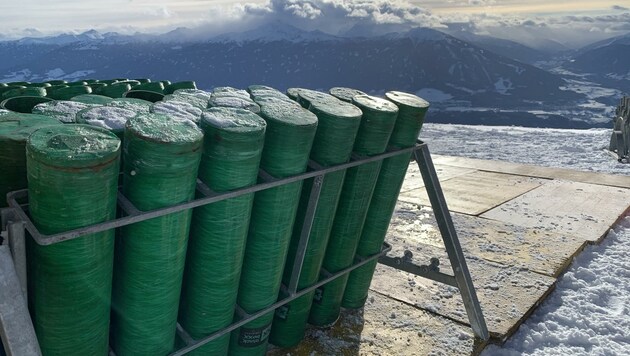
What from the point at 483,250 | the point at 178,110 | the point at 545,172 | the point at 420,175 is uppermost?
the point at 178,110

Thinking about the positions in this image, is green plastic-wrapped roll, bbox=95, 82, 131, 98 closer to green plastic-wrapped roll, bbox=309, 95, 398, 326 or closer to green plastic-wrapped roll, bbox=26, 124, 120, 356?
green plastic-wrapped roll, bbox=309, 95, 398, 326

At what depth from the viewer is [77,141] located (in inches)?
70.9

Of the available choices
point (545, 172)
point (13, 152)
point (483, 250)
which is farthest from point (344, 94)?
point (545, 172)

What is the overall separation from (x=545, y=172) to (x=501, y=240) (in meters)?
4.91

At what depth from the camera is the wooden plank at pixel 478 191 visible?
7758 millimetres

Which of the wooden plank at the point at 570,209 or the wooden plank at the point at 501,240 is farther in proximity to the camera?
the wooden plank at the point at 570,209

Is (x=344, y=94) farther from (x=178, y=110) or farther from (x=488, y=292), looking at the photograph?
(x=488, y=292)

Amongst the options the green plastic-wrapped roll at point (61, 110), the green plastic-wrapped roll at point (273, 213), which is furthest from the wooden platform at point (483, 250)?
the green plastic-wrapped roll at point (61, 110)

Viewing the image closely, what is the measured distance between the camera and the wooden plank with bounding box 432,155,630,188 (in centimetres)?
943

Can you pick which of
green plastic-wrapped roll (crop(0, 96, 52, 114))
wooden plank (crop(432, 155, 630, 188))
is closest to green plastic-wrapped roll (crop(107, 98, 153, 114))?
green plastic-wrapped roll (crop(0, 96, 52, 114))

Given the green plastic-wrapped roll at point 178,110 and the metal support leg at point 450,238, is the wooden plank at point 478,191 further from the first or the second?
the green plastic-wrapped roll at point 178,110

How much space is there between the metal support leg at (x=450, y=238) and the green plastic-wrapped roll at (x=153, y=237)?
195cm

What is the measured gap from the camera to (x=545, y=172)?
10227 mm

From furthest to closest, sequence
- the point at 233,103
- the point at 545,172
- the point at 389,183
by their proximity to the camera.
Answer: the point at 545,172 < the point at 389,183 < the point at 233,103
